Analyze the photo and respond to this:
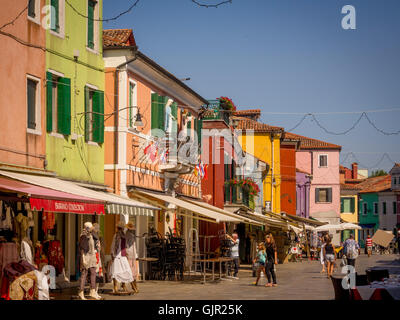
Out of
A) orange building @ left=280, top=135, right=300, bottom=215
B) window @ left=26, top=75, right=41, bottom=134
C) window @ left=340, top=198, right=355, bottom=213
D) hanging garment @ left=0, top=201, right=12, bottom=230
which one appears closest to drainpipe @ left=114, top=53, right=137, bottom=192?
window @ left=26, top=75, right=41, bottom=134

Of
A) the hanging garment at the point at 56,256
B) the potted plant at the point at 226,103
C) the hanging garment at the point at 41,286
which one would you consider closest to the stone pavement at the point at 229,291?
the hanging garment at the point at 56,256

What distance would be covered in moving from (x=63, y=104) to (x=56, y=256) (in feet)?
13.4

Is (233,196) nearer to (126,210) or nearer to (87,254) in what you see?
(126,210)

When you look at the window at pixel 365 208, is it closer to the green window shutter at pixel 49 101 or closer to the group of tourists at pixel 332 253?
the group of tourists at pixel 332 253

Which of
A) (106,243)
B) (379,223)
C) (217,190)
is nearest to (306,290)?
(106,243)

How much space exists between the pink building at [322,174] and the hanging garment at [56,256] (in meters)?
56.8

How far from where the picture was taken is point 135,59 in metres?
24.3

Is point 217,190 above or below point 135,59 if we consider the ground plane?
below

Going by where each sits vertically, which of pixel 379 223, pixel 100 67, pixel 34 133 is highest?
pixel 100 67

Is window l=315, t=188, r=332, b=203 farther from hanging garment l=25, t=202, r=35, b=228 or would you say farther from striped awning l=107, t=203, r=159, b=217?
hanging garment l=25, t=202, r=35, b=228

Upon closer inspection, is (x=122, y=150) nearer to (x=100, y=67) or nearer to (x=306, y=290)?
(x=100, y=67)

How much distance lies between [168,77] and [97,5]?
199 inches
